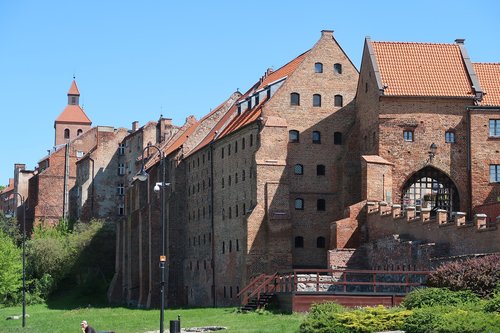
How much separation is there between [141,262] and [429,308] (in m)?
54.8

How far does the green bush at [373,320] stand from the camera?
4097 centimetres

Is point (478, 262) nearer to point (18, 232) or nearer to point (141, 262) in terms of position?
point (141, 262)

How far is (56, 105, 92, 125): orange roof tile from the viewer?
180 meters

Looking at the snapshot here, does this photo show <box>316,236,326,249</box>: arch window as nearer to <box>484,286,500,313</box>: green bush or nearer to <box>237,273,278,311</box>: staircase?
<box>237,273,278,311</box>: staircase

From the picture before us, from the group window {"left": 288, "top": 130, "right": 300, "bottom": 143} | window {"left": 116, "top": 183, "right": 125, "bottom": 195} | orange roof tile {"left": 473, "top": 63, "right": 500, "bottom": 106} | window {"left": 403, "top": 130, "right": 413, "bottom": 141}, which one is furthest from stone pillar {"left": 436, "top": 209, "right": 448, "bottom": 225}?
window {"left": 116, "top": 183, "right": 125, "bottom": 195}

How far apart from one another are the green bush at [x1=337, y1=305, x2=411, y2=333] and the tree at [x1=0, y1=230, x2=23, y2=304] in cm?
5641

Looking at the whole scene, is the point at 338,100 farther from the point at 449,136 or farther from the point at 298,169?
the point at 449,136

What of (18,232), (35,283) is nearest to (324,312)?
(35,283)

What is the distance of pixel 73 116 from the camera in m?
182

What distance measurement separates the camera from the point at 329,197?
247 ft

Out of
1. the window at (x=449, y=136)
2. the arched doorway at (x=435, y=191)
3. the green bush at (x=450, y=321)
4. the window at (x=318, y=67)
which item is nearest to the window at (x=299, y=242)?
the arched doorway at (x=435, y=191)

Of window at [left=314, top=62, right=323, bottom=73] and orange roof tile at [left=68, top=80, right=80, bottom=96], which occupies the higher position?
orange roof tile at [left=68, top=80, right=80, bottom=96]

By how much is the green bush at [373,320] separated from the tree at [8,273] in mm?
56413

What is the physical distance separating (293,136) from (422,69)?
30.4 ft
